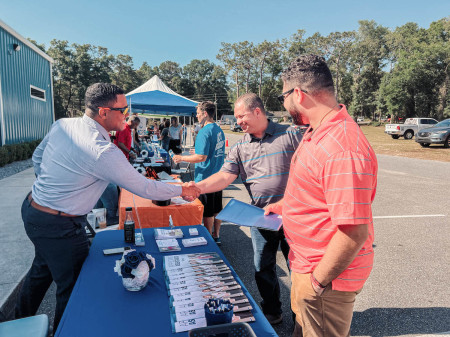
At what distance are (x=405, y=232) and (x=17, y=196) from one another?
761 cm

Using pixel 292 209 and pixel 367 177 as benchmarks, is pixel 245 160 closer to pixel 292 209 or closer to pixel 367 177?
pixel 292 209

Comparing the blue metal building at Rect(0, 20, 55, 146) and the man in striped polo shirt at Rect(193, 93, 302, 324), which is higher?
the blue metal building at Rect(0, 20, 55, 146)

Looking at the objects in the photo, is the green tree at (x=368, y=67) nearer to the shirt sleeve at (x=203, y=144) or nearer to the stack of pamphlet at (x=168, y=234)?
the shirt sleeve at (x=203, y=144)

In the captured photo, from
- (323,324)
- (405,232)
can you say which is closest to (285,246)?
(323,324)

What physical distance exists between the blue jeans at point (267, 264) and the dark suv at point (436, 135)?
19.4 meters

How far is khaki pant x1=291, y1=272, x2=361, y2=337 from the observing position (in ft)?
4.60

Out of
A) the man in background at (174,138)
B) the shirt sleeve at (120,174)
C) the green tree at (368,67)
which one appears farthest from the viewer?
the green tree at (368,67)

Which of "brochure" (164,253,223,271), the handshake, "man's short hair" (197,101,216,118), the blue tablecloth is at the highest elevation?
"man's short hair" (197,101,216,118)

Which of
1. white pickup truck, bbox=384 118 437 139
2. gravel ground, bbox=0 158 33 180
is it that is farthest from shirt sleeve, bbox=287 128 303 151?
white pickup truck, bbox=384 118 437 139

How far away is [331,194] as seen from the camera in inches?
48.4

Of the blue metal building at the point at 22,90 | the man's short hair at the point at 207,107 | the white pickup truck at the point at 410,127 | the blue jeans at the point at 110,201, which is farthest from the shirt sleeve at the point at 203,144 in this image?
the white pickup truck at the point at 410,127

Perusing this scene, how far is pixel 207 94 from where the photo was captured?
97.6 m

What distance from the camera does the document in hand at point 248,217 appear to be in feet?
6.68

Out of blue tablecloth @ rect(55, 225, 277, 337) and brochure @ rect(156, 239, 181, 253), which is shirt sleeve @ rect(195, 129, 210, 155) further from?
blue tablecloth @ rect(55, 225, 277, 337)
